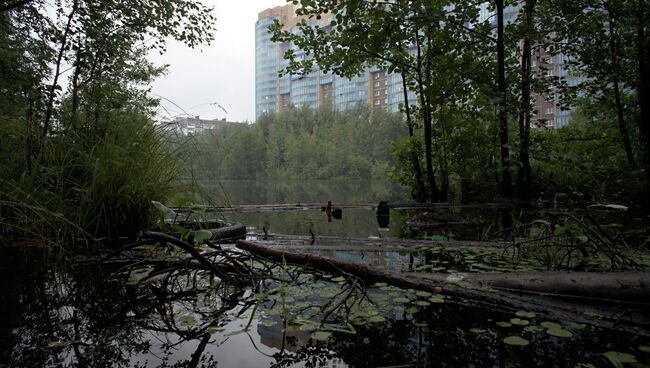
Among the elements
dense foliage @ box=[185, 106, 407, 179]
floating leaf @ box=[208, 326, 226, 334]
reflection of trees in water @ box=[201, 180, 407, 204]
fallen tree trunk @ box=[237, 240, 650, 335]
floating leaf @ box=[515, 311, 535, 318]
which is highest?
dense foliage @ box=[185, 106, 407, 179]

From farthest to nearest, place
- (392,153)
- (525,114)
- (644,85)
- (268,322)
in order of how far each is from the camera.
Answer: (392,153) < (525,114) < (644,85) < (268,322)

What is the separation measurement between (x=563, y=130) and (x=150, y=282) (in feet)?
32.6

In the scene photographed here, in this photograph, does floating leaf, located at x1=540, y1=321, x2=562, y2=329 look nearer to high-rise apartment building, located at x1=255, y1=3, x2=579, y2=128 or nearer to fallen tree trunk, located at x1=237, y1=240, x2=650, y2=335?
fallen tree trunk, located at x1=237, y1=240, x2=650, y2=335

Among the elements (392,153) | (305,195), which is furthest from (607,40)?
(305,195)

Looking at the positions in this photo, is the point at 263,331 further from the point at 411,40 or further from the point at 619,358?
the point at 411,40

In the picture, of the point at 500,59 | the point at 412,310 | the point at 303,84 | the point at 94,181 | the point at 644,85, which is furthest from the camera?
the point at 303,84

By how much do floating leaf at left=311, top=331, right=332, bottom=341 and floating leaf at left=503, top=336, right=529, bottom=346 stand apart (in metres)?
0.75

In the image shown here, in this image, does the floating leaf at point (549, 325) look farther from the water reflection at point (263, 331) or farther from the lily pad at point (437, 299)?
the lily pad at point (437, 299)

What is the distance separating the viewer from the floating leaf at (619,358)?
49.9 inches

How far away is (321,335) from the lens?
1.58 metres

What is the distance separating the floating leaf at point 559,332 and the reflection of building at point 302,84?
79.7 metres

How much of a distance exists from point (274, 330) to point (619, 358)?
1377 mm

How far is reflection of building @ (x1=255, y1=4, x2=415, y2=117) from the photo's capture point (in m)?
84.9

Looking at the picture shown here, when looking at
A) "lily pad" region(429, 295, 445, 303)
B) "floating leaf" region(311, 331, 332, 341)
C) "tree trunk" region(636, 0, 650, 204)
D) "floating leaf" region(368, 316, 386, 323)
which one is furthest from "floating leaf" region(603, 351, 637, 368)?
"tree trunk" region(636, 0, 650, 204)
